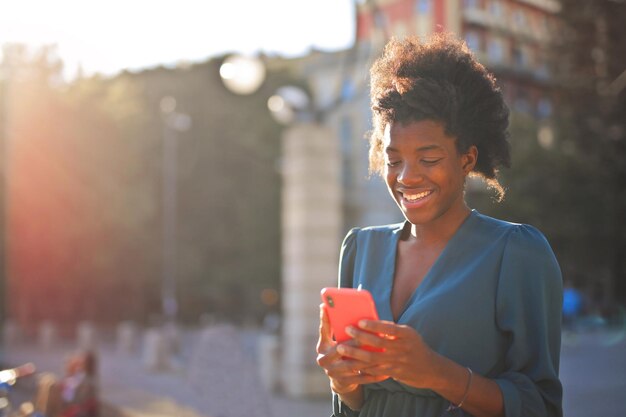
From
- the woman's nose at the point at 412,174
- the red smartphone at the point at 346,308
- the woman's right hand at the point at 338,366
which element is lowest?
the woman's right hand at the point at 338,366

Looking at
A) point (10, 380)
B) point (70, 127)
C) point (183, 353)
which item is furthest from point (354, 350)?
point (70, 127)

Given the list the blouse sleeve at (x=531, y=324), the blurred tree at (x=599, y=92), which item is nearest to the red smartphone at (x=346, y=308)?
the blouse sleeve at (x=531, y=324)

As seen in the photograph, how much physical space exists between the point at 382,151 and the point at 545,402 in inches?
30.0

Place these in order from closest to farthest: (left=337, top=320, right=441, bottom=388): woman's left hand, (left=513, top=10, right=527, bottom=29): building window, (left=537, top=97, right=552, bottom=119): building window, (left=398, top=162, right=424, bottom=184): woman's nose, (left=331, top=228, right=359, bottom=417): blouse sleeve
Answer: (left=337, top=320, right=441, bottom=388): woman's left hand
(left=398, top=162, right=424, bottom=184): woman's nose
(left=331, top=228, right=359, bottom=417): blouse sleeve
(left=513, top=10, right=527, bottom=29): building window
(left=537, top=97, right=552, bottom=119): building window

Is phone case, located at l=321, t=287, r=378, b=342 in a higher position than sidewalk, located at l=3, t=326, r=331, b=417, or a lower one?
higher

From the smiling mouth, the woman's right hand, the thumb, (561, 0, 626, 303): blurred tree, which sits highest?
(561, 0, 626, 303): blurred tree

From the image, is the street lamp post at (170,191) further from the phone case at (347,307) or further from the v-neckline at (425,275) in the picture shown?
the phone case at (347,307)

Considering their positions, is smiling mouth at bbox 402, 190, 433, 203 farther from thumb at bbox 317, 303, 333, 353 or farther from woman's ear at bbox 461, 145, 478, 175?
thumb at bbox 317, 303, 333, 353

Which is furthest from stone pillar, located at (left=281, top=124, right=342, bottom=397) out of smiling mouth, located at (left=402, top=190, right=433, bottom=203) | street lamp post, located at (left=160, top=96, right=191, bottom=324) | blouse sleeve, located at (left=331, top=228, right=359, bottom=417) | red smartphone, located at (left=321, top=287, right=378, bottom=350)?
street lamp post, located at (left=160, top=96, right=191, bottom=324)

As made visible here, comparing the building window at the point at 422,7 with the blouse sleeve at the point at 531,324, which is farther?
the building window at the point at 422,7

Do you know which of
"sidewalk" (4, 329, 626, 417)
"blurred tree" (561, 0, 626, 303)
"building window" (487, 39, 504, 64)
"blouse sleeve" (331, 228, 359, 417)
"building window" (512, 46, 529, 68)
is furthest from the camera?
"blurred tree" (561, 0, 626, 303)

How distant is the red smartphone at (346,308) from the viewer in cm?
169

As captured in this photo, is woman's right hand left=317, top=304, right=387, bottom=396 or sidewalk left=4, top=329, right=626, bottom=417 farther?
sidewalk left=4, top=329, right=626, bottom=417

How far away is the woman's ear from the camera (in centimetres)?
202
